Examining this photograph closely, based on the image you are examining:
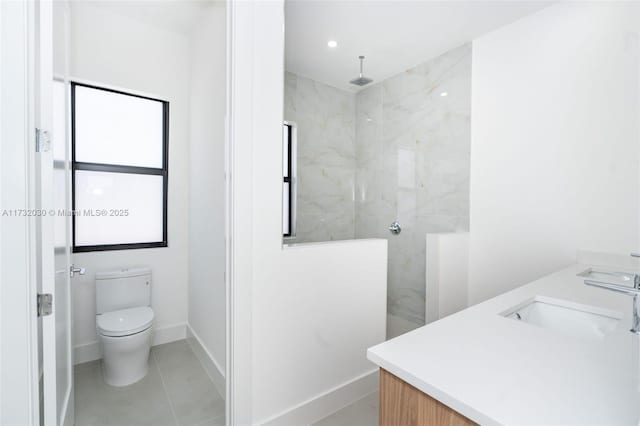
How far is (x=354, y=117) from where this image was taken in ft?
12.0

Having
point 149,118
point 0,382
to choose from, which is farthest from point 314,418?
point 149,118

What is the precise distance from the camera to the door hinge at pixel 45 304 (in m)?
1.05

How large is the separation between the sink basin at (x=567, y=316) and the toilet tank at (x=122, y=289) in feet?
8.51

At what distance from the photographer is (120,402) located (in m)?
1.89

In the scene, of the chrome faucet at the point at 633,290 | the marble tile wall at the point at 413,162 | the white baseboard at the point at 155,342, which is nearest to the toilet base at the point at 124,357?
the white baseboard at the point at 155,342

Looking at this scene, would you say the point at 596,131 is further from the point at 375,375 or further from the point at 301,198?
the point at 301,198

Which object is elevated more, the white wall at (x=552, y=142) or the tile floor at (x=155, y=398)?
the white wall at (x=552, y=142)

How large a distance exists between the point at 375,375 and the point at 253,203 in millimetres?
1489

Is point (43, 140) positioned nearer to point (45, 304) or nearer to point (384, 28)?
point (45, 304)

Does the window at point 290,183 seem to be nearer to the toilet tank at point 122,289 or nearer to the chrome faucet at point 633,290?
the toilet tank at point 122,289

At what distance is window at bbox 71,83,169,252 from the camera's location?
239 centimetres

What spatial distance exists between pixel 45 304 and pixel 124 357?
4.12 ft

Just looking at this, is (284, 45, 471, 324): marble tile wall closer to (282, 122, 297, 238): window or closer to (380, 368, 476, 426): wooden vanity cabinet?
(282, 122, 297, 238): window

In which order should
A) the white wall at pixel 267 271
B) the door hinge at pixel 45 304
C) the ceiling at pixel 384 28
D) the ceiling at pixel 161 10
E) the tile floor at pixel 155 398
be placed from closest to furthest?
the door hinge at pixel 45 304 < the white wall at pixel 267 271 < the tile floor at pixel 155 398 < the ceiling at pixel 384 28 < the ceiling at pixel 161 10
